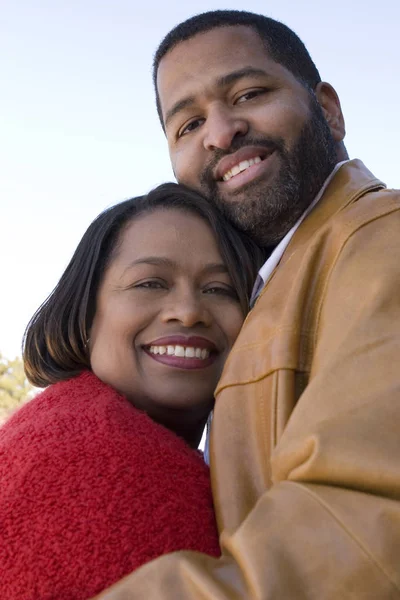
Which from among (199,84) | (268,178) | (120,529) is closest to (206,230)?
(268,178)

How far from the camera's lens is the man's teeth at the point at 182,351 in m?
1.85

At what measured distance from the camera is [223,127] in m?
2.12

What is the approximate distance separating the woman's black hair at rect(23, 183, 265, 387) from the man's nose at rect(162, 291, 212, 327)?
→ 0.42 ft

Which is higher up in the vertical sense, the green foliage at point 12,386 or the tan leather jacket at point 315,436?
the tan leather jacket at point 315,436

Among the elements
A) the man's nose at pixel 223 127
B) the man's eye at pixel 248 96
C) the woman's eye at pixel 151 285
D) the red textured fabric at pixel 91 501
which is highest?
the man's eye at pixel 248 96

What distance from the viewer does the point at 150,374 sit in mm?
1855

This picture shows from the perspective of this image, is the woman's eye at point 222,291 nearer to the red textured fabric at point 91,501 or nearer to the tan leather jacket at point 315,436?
the tan leather jacket at point 315,436

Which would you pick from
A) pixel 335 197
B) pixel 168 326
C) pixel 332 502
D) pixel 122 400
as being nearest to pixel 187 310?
pixel 168 326

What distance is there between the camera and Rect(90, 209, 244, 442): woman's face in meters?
1.85

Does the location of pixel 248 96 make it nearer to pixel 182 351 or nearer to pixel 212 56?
pixel 212 56

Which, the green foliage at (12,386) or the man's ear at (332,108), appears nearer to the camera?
the man's ear at (332,108)

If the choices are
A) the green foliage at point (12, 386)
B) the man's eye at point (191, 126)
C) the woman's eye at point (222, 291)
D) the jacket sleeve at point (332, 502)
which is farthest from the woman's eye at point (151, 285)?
the green foliage at point (12, 386)

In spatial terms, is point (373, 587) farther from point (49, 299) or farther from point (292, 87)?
point (292, 87)

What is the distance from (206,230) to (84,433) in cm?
78
